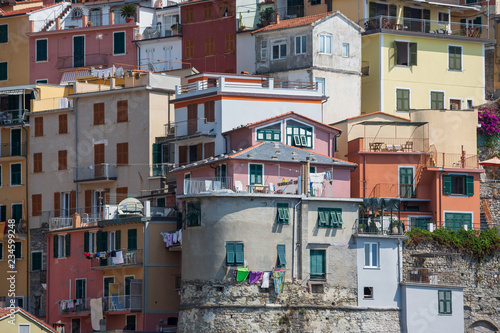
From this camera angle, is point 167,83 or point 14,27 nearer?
point 167,83

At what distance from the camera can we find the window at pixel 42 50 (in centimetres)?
9819

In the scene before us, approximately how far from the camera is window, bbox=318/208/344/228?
240 feet

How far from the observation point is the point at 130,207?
77.8m

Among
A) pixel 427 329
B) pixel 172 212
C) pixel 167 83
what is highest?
pixel 167 83

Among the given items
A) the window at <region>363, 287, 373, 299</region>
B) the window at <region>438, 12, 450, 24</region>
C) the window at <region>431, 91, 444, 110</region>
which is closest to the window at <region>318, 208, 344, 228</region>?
the window at <region>363, 287, 373, 299</region>

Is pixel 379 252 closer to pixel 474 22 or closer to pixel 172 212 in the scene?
pixel 172 212

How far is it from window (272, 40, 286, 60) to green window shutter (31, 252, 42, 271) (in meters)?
18.8

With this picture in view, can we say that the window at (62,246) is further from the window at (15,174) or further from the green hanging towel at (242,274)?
the green hanging towel at (242,274)

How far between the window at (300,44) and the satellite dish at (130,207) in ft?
51.9

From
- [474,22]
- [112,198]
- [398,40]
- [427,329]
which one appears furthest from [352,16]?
[427,329]

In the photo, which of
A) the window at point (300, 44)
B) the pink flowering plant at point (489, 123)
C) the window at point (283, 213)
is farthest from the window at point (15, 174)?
the pink flowering plant at point (489, 123)

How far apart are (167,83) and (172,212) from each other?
36.1ft

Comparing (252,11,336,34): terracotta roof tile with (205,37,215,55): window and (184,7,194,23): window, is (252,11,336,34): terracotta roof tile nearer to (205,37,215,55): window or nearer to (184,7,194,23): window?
(205,37,215,55): window

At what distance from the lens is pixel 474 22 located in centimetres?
9894
